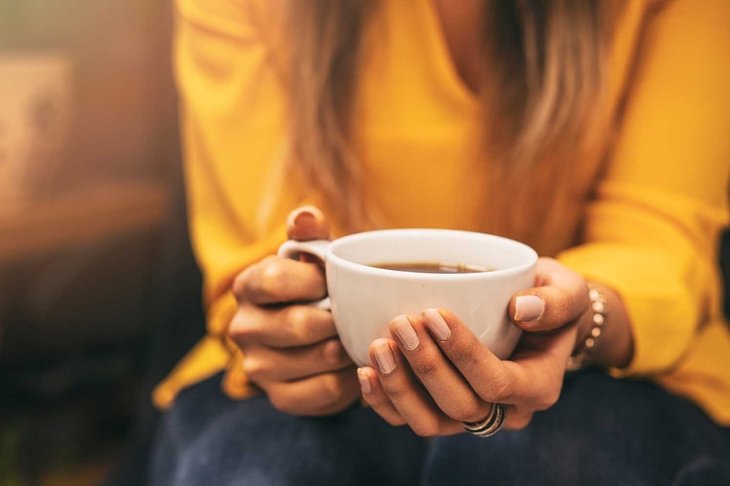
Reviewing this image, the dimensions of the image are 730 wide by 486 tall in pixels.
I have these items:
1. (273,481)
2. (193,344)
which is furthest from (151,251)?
(273,481)

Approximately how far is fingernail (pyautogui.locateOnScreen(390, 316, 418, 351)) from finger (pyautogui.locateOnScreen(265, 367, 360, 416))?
11 cm

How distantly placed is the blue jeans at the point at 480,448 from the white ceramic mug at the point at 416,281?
102 mm

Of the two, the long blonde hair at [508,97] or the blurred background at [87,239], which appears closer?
the long blonde hair at [508,97]

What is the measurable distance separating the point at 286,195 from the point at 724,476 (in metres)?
0.33

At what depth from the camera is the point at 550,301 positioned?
352mm

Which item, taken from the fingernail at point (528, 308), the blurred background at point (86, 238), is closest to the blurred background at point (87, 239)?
the blurred background at point (86, 238)

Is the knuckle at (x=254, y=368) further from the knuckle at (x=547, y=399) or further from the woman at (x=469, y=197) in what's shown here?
the knuckle at (x=547, y=399)

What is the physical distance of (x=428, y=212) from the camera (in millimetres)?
522

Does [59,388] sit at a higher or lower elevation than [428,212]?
lower

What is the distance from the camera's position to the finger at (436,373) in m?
0.32

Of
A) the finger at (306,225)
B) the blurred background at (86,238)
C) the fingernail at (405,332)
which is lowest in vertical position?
the blurred background at (86,238)

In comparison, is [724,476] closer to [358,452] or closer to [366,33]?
[358,452]

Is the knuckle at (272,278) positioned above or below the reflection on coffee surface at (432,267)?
below

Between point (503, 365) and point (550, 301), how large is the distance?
0.12 ft
